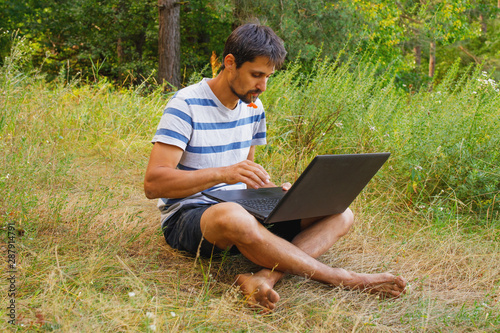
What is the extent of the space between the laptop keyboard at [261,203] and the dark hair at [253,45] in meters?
0.68

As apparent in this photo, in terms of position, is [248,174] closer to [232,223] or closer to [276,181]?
[232,223]

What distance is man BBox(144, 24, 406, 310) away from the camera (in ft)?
6.93

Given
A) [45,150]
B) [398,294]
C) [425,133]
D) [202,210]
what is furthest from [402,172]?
[45,150]

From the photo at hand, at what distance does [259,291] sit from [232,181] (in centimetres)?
49

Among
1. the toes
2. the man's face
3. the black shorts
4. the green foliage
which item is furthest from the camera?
the green foliage

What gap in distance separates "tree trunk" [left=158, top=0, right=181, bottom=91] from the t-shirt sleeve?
17.8 ft

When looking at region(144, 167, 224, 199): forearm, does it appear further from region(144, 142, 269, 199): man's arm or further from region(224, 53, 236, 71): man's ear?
region(224, 53, 236, 71): man's ear

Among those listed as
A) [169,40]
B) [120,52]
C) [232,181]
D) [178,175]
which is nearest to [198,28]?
[120,52]

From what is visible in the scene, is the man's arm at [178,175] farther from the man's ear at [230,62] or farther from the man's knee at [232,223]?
the man's ear at [230,62]

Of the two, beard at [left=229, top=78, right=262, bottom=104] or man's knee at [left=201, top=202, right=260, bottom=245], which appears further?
beard at [left=229, top=78, right=262, bottom=104]

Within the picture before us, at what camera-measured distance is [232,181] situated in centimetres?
212

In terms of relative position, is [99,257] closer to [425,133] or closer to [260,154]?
[260,154]

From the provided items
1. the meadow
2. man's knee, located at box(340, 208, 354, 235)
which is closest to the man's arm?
the meadow

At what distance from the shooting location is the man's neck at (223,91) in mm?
2486
